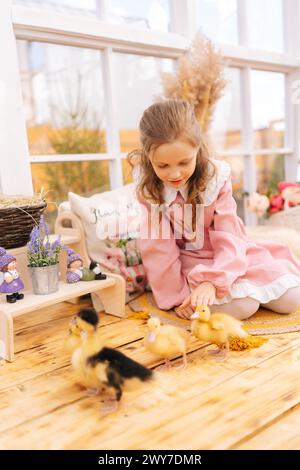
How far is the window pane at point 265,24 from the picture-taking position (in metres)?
2.58

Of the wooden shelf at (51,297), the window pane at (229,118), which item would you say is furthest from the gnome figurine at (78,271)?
the window pane at (229,118)

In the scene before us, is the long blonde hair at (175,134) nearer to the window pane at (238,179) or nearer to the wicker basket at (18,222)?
the wicker basket at (18,222)

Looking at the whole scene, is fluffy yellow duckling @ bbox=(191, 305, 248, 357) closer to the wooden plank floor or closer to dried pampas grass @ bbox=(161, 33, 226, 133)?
the wooden plank floor

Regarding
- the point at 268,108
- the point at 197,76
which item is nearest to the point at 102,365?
the point at 197,76

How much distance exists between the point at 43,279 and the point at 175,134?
545 millimetres

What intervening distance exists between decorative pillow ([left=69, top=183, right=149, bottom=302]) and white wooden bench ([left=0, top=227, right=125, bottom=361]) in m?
0.06

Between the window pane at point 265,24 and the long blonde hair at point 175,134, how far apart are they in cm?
162

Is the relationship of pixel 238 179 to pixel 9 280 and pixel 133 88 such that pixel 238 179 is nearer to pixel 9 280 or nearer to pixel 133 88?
pixel 133 88

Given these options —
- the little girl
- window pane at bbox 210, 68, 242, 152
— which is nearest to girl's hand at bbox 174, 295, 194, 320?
the little girl

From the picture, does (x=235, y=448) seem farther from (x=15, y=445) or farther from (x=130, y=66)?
(x=130, y=66)

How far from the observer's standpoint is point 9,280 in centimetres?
121

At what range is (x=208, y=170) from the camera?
131 cm

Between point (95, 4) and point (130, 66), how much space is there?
29 centimetres

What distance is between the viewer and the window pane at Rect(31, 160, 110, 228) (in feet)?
5.93
